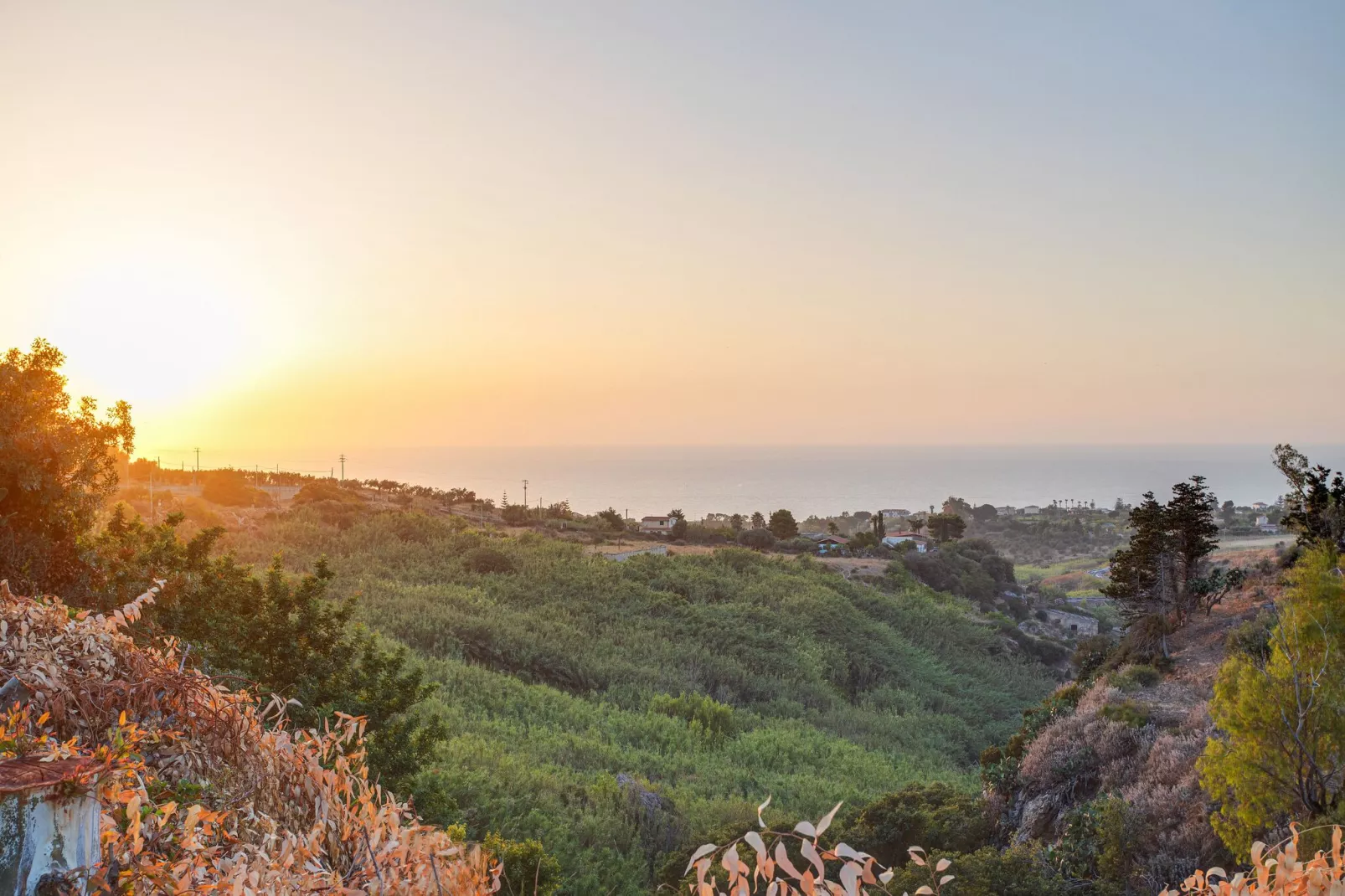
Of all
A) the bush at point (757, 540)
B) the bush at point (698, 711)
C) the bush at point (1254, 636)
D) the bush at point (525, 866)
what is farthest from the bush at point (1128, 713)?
the bush at point (757, 540)

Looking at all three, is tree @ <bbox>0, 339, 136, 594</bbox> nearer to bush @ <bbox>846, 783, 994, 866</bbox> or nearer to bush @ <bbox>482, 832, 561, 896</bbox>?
bush @ <bbox>482, 832, 561, 896</bbox>

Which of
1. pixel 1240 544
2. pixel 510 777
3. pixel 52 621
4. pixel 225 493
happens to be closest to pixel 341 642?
pixel 510 777

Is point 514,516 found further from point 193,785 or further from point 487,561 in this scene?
point 193,785

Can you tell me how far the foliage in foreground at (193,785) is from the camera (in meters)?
2.86

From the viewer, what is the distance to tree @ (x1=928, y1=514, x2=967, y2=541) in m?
77.4

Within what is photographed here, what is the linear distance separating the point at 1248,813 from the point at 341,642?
A: 40.9 feet

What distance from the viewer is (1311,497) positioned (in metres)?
24.2

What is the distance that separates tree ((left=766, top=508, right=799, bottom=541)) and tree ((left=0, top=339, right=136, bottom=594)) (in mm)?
62614

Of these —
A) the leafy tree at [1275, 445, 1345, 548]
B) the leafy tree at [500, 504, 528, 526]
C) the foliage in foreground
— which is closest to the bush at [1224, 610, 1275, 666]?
the leafy tree at [1275, 445, 1345, 548]

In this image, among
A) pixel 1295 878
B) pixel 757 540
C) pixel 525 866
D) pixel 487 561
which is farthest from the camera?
pixel 757 540

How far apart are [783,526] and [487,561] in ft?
137

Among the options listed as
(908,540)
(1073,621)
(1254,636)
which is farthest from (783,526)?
(1254,636)

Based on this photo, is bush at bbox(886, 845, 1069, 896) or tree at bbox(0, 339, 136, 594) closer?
bush at bbox(886, 845, 1069, 896)

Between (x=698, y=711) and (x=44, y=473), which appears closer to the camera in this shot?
(x=44, y=473)
